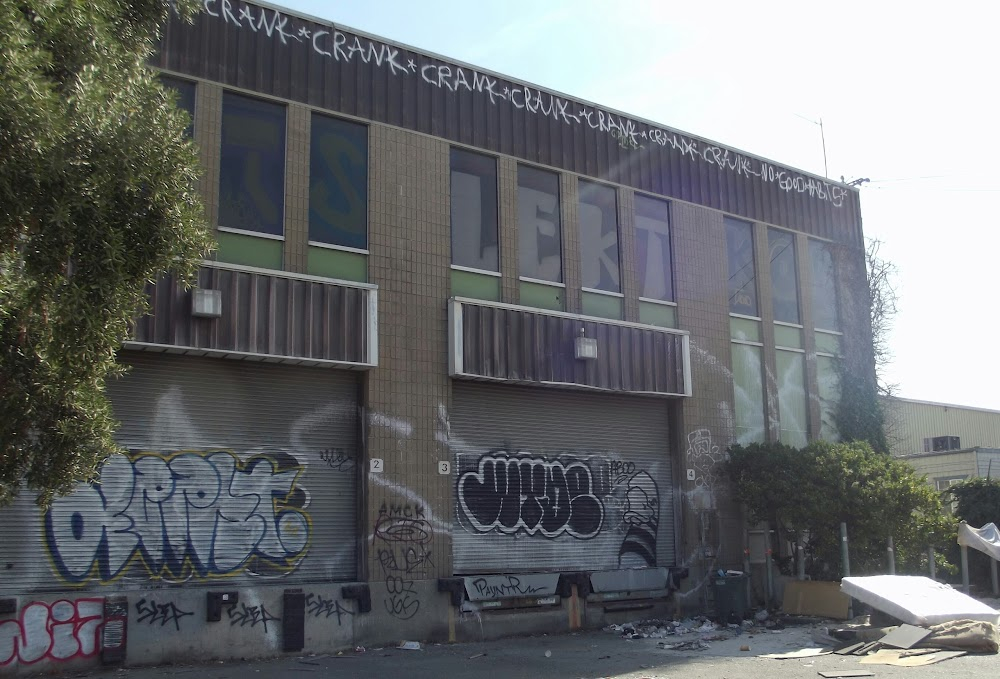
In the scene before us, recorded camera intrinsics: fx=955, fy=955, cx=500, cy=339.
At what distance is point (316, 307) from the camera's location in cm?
1430

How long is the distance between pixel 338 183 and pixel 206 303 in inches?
131

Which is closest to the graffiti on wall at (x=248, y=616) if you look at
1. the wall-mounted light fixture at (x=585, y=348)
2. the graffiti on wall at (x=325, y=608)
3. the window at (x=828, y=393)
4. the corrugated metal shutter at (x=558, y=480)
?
the graffiti on wall at (x=325, y=608)

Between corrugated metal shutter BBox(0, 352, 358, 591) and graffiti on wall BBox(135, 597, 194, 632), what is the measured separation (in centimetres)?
46

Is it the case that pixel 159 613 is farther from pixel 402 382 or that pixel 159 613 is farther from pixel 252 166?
pixel 252 166

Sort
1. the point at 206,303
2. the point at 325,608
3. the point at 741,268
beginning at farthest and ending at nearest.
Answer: the point at 741,268 → the point at 325,608 → the point at 206,303

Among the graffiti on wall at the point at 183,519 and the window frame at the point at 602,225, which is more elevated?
the window frame at the point at 602,225

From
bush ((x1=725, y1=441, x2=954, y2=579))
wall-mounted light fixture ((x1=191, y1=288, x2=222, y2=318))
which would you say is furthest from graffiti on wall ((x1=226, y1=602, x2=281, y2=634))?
bush ((x1=725, y1=441, x2=954, y2=579))

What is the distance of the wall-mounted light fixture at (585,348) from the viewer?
1683cm

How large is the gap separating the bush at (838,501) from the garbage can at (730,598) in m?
1.62

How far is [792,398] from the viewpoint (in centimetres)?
2098

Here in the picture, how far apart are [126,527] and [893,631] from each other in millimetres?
10759

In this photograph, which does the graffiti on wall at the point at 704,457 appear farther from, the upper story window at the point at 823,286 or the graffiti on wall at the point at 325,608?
the graffiti on wall at the point at 325,608

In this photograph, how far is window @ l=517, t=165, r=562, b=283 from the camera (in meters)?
17.3

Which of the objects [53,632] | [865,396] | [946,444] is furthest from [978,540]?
[53,632]
